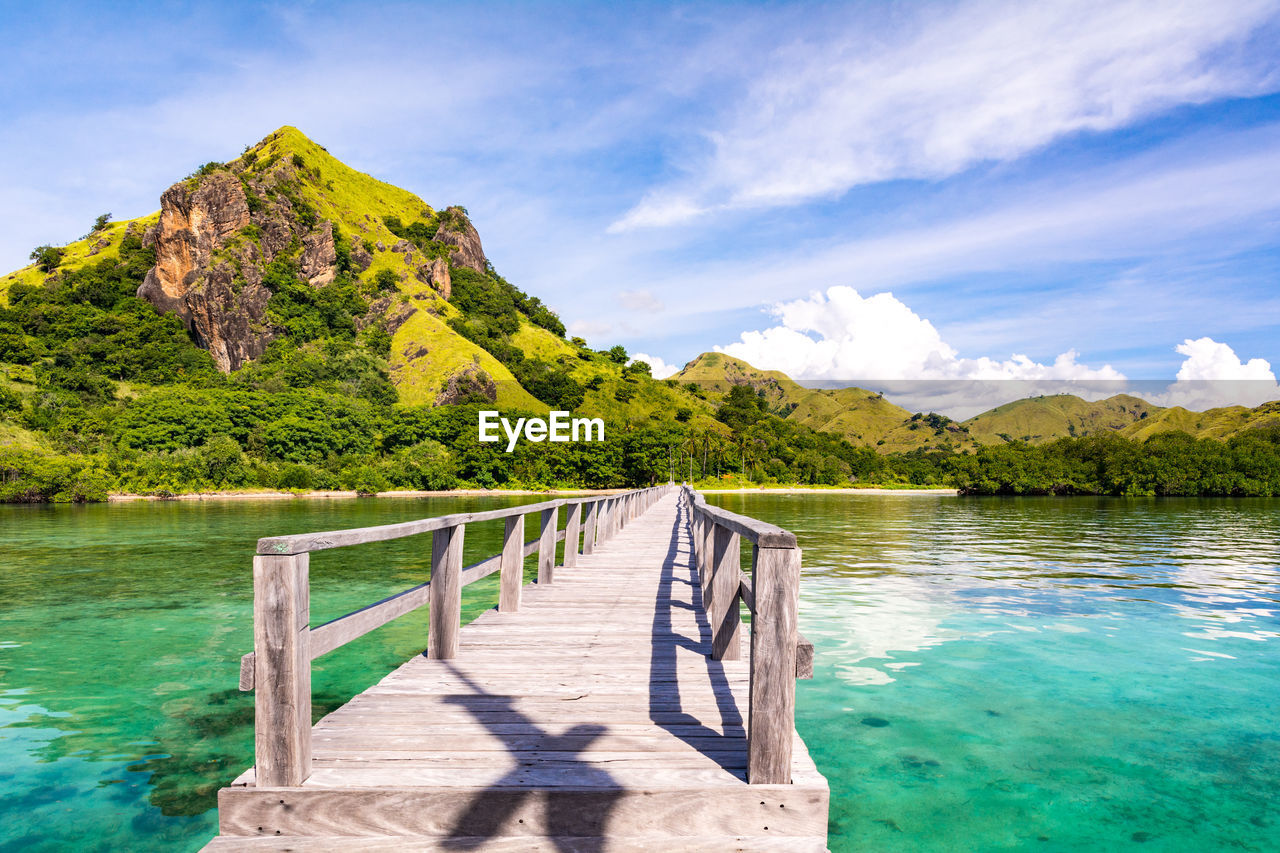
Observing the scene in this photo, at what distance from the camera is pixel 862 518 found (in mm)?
43094

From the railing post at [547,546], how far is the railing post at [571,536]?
1780mm

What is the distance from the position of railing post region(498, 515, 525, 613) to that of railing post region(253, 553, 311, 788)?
4115mm

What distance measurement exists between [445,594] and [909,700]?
5.59 meters

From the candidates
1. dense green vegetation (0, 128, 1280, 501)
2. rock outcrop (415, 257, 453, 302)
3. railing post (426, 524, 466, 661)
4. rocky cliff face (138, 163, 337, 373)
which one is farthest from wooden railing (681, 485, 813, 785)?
rock outcrop (415, 257, 453, 302)

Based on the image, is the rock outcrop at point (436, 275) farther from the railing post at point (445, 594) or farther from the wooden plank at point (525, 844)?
the wooden plank at point (525, 844)

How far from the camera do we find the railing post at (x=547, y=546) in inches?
353

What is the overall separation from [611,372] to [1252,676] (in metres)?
150

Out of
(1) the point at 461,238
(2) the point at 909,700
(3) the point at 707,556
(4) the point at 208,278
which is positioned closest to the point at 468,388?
(4) the point at 208,278

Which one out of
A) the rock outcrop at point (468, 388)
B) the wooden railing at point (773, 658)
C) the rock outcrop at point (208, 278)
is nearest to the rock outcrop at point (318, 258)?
the rock outcrop at point (208, 278)

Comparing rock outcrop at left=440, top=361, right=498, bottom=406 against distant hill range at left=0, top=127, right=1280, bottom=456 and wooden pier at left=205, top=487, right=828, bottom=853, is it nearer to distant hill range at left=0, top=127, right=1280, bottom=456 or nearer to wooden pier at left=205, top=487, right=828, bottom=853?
distant hill range at left=0, top=127, right=1280, bottom=456

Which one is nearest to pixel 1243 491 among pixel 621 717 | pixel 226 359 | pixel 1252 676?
pixel 1252 676

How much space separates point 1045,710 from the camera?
7.70 m

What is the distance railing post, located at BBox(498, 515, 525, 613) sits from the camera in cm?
726

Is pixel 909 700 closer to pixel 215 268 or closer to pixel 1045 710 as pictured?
pixel 1045 710
